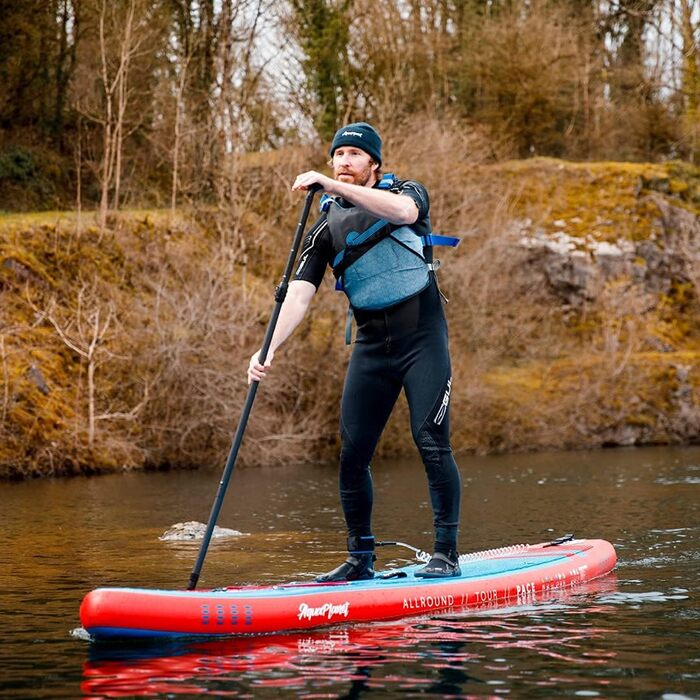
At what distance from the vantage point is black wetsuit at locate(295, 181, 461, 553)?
24.4ft

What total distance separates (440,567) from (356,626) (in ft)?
2.96

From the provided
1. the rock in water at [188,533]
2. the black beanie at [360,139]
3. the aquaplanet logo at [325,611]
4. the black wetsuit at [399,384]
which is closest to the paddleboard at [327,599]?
the aquaplanet logo at [325,611]

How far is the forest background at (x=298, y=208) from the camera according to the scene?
23859 millimetres

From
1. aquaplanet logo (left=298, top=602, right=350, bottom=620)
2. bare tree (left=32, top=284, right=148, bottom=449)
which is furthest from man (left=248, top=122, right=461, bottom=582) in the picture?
bare tree (left=32, top=284, right=148, bottom=449)

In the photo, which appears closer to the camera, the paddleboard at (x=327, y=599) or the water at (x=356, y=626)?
the water at (x=356, y=626)

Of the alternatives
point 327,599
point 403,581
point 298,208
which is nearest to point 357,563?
point 403,581

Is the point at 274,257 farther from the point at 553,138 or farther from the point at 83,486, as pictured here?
the point at 553,138

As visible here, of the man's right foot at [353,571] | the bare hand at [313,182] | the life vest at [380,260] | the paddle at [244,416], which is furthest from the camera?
the man's right foot at [353,571]

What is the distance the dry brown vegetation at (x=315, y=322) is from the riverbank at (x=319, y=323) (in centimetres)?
5

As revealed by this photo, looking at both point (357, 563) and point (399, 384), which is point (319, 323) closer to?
point (399, 384)

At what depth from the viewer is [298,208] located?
3062 cm

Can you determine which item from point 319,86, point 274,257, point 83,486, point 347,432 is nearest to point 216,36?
point 319,86

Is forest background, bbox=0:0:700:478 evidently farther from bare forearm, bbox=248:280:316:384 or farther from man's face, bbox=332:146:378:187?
man's face, bbox=332:146:378:187

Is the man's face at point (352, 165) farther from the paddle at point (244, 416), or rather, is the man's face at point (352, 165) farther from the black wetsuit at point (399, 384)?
the paddle at point (244, 416)
